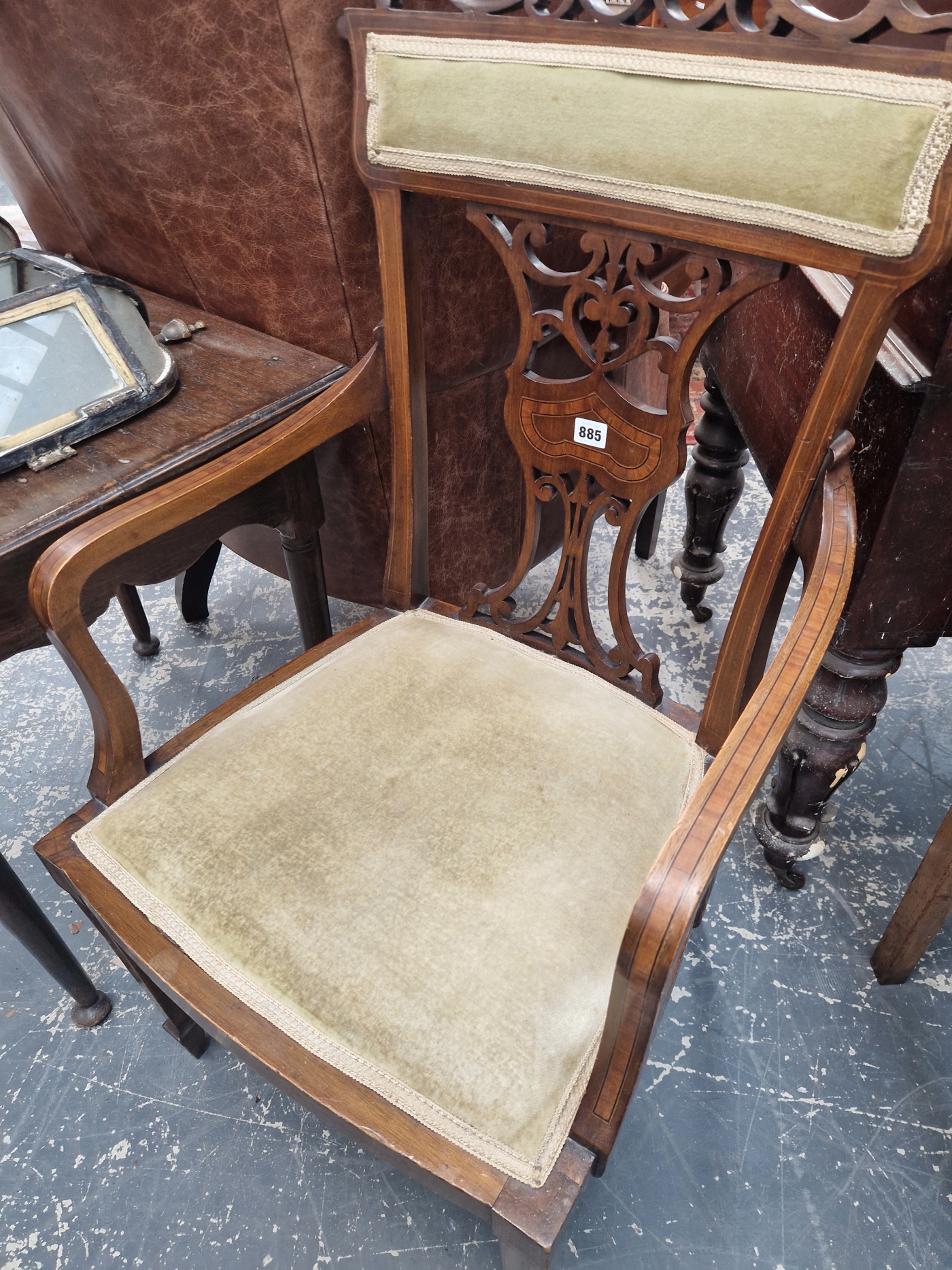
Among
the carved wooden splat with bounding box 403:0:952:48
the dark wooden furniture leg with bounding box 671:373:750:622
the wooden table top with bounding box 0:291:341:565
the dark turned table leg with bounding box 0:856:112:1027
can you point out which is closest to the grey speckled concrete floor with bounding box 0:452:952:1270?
the dark turned table leg with bounding box 0:856:112:1027

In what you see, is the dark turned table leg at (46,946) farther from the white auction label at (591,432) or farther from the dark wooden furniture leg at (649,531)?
the dark wooden furniture leg at (649,531)

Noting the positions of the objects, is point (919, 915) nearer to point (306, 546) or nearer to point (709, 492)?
point (709, 492)

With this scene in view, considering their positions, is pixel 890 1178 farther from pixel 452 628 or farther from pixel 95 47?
pixel 95 47

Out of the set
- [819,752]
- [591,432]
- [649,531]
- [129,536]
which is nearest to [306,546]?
[129,536]

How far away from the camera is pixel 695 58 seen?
25.5 inches

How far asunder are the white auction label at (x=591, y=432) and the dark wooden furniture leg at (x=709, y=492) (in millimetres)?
654

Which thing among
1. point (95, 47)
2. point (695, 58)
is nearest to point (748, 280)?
point (695, 58)

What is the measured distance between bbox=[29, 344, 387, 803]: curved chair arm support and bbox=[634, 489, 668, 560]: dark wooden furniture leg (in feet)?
3.33

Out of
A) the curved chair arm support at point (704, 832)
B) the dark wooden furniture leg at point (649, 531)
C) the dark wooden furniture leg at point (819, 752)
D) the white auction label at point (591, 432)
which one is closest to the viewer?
the curved chair arm support at point (704, 832)

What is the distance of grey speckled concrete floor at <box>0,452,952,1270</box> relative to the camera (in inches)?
38.1

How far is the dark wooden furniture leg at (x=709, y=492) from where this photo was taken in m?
1.49

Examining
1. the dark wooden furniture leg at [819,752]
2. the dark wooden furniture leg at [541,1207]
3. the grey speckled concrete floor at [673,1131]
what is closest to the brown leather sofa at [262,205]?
the dark wooden furniture leg at [819,752]

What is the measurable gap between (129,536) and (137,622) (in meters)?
0.97

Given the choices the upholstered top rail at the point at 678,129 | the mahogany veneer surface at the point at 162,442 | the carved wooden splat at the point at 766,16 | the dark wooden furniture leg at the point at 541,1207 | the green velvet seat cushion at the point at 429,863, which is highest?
the carved wooden splat at the point at 766,16
